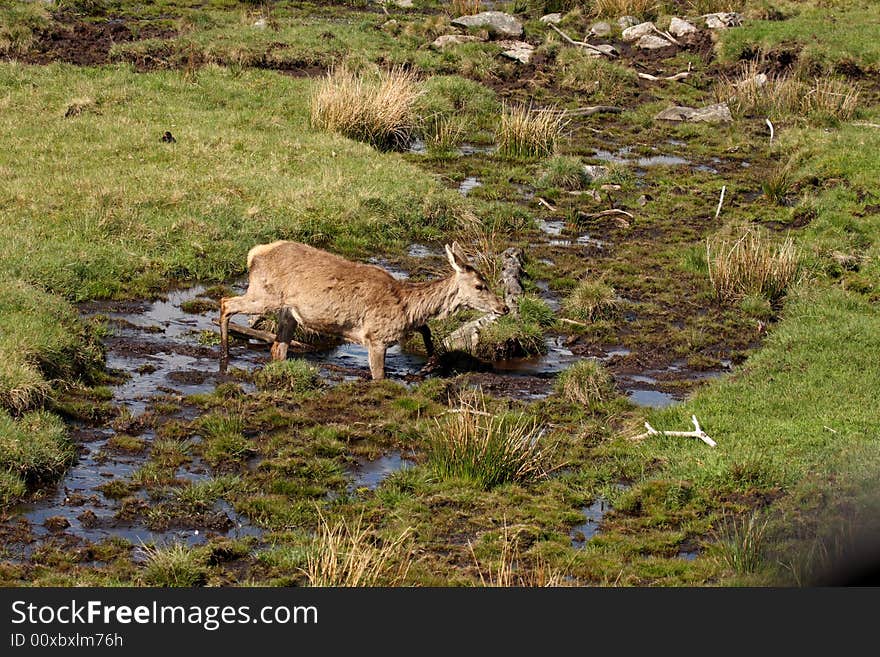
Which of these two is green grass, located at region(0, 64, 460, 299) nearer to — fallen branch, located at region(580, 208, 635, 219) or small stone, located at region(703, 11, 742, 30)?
fallen branch, located at region(580, 208, 635, 219)

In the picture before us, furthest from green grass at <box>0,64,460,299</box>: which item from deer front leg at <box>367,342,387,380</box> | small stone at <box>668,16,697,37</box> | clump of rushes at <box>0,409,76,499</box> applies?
small stone at <box>668,16,697,37</box>

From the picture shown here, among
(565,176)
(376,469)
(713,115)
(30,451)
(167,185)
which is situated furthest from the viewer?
(713,115)

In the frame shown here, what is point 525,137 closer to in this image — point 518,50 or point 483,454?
point 518,50

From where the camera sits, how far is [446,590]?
27.4 feet

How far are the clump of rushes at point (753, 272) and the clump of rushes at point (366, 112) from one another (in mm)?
8369

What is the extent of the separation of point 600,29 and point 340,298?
23749 mm

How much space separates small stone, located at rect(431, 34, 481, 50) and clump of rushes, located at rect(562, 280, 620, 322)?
57.5ft

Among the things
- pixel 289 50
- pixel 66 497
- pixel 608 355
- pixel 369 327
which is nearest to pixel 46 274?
pixel 369 327

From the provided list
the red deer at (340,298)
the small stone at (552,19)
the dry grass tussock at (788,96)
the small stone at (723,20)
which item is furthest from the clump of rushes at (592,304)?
the small stone at (552,19)

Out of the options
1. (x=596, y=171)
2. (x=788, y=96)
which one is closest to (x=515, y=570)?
Result: (x=596, y=171)

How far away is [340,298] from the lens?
13.7 metres

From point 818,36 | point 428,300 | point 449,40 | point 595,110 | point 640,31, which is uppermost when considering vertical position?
point 818,36

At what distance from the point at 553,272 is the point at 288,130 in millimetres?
7145

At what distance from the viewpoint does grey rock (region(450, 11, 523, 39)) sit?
34.2 metres
